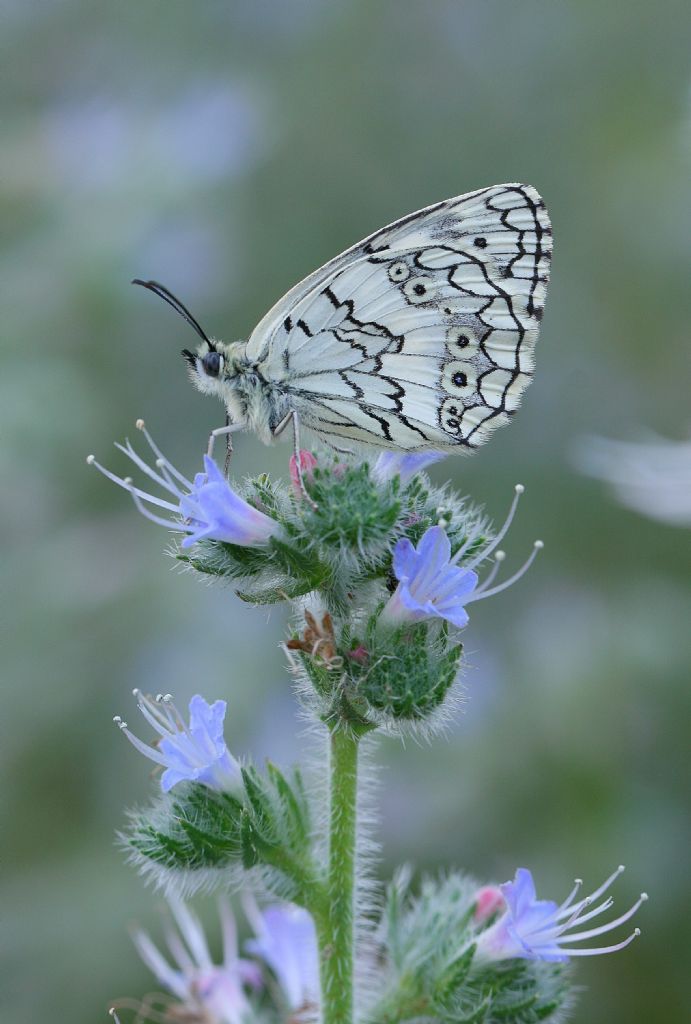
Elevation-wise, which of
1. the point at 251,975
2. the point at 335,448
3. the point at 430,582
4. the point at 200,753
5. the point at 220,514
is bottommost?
the point at 251,975

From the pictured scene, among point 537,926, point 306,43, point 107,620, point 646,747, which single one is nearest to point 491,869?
point 646,747

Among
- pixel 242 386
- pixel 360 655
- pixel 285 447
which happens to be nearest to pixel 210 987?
pixel 360 655

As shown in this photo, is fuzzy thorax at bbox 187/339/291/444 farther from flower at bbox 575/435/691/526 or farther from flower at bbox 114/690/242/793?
flower at bbox 575/435/691/526

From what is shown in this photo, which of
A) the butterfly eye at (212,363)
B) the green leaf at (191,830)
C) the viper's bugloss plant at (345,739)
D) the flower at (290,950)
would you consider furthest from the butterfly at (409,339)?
the flower at (290,950)

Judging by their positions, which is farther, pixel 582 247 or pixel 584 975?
pixel 582 247

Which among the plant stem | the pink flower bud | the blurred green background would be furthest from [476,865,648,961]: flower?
the blurred green background

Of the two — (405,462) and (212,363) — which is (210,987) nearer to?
(405,462)

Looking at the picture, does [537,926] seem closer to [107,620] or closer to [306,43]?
[107,620]
